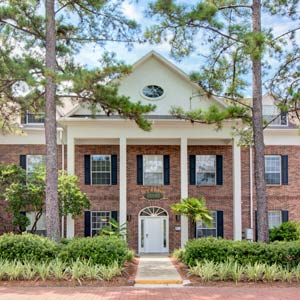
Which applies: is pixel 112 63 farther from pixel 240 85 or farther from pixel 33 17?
pixel 240 85

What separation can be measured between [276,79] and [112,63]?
5990 millimetres

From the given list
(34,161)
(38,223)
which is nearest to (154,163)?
(34,161)

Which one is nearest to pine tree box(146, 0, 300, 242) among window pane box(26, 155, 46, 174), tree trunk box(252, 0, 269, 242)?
tree trunk box(252, 0, 269, 242)

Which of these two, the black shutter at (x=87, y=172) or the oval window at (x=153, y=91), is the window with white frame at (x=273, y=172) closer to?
the oval window at (x=153, y=91)

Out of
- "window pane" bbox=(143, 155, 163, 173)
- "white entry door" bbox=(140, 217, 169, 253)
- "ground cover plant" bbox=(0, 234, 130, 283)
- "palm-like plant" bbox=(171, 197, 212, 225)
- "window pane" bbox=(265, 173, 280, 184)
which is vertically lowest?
"white entry door" bbox=(140, 217, 169, 253)

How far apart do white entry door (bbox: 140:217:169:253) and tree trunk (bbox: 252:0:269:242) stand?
25.3 ft

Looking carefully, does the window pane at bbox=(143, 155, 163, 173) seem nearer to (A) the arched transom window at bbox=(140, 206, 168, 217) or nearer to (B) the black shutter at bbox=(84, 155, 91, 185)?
(A) the arched transom window at bbox=(140, 206, 168, 217)

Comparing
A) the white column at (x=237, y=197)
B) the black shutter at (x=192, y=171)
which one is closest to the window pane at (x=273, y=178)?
the white column at (x=237, y=197)

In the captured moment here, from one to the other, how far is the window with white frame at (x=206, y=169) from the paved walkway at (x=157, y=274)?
6848mm

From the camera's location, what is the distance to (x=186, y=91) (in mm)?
21172

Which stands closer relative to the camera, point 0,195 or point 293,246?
point 293,246

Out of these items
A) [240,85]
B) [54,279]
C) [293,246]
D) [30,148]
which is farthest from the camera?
[30,148]

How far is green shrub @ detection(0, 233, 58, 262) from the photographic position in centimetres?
1291

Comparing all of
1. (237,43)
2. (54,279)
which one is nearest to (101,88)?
→ (237,43)
